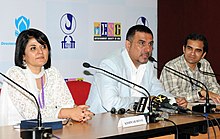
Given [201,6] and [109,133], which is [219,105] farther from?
[201,6]

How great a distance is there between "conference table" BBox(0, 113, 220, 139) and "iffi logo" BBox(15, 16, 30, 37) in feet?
4.73

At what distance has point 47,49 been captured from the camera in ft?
10.2

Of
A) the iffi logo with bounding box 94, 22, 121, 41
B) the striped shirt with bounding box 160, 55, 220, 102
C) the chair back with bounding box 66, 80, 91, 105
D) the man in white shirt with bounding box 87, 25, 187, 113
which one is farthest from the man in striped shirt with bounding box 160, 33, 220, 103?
the iffi logo with bounding box 94, 22, 121, 41

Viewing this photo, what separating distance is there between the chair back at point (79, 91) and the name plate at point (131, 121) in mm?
1188

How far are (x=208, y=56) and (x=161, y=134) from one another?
3243 millimetres

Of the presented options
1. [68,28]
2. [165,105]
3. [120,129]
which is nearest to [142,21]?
[68,28]

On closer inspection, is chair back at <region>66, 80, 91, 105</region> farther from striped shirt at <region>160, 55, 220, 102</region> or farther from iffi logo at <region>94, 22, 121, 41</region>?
iffi logo at <region>94, 22, 121, 41</region>

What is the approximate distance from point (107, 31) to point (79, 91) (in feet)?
4.16

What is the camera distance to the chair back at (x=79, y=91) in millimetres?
3840

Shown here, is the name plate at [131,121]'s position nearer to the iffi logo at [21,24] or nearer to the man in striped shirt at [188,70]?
the man in striped shirt at [188,70]

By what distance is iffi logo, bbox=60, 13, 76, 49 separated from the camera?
451 cm

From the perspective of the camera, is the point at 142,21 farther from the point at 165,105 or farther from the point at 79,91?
the point at 165,105

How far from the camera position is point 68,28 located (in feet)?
15.0

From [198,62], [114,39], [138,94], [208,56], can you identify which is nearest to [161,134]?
[138,94]
